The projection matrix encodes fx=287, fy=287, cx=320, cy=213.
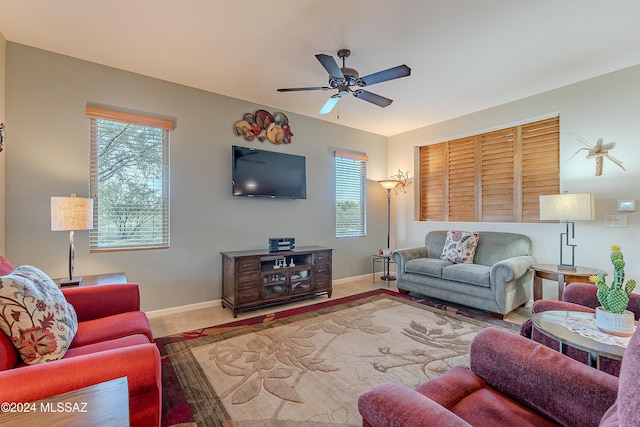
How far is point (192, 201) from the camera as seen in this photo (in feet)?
11.8

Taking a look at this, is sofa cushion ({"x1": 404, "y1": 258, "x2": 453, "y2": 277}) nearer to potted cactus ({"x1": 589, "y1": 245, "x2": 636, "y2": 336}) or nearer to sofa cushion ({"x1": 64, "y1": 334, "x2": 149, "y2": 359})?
potted cactus ({"x1": 589, "y1": 245, "x2": 636, "y2": 336})

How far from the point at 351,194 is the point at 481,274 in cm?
253

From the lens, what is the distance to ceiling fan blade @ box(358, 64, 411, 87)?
241 cm

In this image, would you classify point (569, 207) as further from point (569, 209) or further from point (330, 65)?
point (330, 65)

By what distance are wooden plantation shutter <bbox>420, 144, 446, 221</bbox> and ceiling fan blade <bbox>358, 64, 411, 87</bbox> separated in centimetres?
289

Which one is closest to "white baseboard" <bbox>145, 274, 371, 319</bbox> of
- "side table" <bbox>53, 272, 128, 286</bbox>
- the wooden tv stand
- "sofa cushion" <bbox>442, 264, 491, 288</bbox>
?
the wooden tv stand

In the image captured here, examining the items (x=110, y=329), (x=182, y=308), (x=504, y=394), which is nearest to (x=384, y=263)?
(x=182, y=308)

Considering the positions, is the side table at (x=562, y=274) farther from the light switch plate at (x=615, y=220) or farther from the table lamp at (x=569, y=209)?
the light switch plate at (x=615, y=220)

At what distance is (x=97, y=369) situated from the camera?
3.61 ft

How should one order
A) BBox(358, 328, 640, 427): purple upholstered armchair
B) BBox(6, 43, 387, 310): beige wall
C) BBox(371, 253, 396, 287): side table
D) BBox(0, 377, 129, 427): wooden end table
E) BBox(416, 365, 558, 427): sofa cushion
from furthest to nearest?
BBox(371, 253, 396, 287): side table
BBox(6, 43, 387, 310): beige wall
BBox(416, 365, 558, 427): sofa cushion
BBox(358, 328, 640, 427): purple upholstered armchair
BBox(0, 377, 129, 427): wooden end table

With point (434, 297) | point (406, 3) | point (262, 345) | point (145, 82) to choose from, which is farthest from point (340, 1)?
point (434, 297)

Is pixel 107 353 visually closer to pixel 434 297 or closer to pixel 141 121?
pixel 141 121

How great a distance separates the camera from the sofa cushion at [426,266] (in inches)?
151

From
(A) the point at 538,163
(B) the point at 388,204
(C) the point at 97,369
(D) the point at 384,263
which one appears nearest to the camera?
(C) the point at 97,369
